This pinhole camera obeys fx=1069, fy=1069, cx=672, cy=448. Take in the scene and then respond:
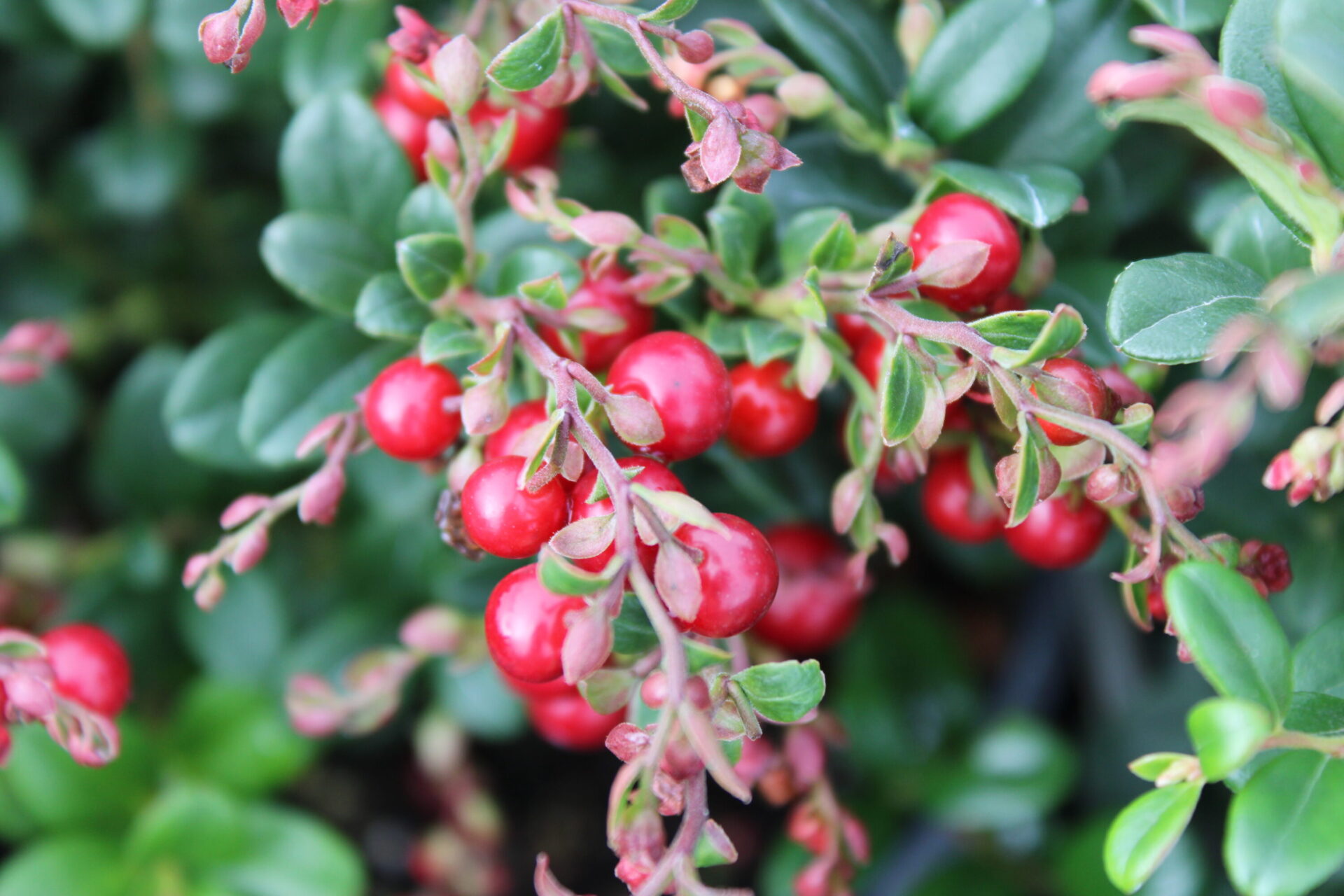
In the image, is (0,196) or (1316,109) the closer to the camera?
(1316,109)

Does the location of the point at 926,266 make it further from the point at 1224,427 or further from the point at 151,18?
the point at 151,18

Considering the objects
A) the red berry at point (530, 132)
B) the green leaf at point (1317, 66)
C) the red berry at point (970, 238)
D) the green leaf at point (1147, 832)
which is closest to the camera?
the green leaf at point (1317, 66)

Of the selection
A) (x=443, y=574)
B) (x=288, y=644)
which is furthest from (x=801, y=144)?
(x=288, y=644)

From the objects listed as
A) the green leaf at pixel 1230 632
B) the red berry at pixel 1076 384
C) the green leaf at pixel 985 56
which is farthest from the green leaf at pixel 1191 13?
the green leaf at pixel 1230 632

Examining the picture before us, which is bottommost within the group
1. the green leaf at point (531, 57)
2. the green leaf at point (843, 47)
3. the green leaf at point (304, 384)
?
the green leaf at point (304, 384)

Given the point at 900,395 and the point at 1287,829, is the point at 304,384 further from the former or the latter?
the point at 1287,829

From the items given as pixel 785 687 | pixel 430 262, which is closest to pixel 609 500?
pixel 785 687

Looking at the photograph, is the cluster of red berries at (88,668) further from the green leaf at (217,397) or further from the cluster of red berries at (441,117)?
the cluster of red berries at (441,117)
